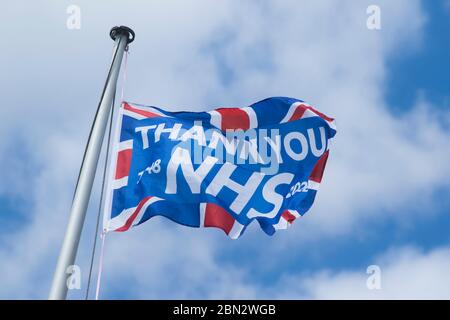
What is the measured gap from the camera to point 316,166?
1321 cm

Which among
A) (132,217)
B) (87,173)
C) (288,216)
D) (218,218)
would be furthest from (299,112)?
(87,173)

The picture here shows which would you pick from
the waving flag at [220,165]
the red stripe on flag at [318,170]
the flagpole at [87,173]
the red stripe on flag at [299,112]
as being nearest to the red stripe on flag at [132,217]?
the waving flag at [220,165]

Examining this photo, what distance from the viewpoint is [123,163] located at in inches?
458

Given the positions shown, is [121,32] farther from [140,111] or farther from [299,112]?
[299,112]

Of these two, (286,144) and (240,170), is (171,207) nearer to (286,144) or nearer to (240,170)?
(240,170)

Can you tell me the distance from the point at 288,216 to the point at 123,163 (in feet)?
11.5

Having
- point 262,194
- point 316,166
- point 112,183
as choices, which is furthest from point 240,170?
point 112,183

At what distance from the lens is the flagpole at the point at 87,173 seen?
8.36 metres

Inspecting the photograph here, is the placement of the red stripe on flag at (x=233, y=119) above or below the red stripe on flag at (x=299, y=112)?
below

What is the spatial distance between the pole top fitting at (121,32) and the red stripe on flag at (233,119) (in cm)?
262

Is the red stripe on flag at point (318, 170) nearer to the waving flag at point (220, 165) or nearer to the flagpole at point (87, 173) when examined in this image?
the waving flag at point (220, 165)

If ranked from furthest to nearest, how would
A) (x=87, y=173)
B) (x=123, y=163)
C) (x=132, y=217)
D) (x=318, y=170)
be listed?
(x=318, y=170)
(x=123, y=163)
(x=132, y=217)
(x=87, y=173)

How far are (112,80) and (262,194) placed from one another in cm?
383

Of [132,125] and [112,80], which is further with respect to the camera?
[132,125]
